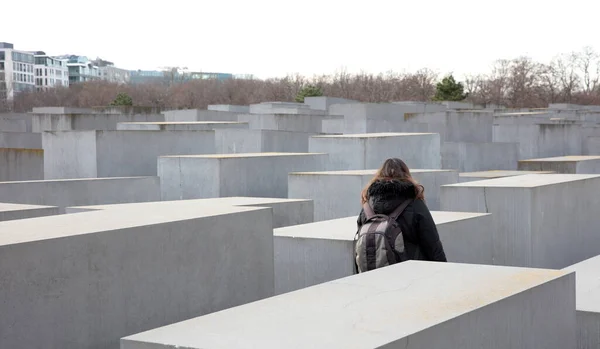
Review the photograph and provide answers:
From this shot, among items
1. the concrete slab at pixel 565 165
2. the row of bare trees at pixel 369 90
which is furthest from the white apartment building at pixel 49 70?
the concrete slab at pixel 565 165

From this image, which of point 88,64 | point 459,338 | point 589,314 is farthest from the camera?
point 88,64

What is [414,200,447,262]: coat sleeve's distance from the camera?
15.5 feet

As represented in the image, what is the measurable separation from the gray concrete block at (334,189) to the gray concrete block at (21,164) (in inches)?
201

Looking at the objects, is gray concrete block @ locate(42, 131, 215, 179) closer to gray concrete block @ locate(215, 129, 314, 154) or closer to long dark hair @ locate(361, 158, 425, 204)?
gray concrete block @ locate(215, 129, 314, 154)

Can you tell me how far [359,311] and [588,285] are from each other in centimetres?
242

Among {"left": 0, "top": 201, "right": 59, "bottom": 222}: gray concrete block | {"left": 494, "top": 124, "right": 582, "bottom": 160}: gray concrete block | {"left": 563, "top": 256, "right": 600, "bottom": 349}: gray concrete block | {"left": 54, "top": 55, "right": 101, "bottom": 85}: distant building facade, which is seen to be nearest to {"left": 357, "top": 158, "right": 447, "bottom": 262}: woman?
{"left": 563, "top": 256, "right": 600, "bottom": 349}: gray concrete block

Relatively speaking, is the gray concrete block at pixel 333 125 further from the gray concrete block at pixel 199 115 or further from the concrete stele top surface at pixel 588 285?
the concrete stele top surface at pixel 588 285

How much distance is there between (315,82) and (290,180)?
38.4 meters

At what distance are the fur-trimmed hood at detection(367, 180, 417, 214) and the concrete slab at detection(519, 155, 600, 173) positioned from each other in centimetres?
851

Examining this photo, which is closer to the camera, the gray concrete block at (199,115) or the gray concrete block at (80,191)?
the gray concrete block at (80,191)

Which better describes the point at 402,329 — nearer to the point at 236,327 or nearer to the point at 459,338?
the point at 459,338

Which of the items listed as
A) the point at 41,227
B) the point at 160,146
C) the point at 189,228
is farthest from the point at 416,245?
the point at 160,146

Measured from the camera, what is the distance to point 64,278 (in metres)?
4.57

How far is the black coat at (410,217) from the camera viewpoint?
4.74 m
